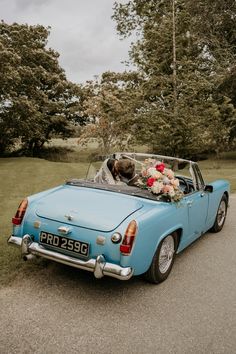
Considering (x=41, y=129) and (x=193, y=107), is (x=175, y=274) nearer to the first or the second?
(x=193, y=107)

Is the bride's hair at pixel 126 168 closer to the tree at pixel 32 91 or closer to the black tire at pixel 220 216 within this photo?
the black tire at pixel 220 216

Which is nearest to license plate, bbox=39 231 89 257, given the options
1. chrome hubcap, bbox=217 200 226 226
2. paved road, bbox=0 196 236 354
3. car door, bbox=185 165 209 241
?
paved road, bbox=0 196 236 354

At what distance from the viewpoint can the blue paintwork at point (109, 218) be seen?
3896 mm

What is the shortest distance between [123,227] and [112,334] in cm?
107

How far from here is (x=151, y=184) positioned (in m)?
4.79

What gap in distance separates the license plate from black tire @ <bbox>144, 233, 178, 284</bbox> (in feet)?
2.94

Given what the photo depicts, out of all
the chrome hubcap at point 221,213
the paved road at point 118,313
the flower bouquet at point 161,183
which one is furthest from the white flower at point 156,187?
the chrome hubcap at point 221,213

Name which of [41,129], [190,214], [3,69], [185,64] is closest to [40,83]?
[41,129]

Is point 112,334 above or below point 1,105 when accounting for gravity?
below

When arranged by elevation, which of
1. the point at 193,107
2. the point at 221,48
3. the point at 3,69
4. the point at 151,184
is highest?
the point at 221,48

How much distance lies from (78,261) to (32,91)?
997 inches

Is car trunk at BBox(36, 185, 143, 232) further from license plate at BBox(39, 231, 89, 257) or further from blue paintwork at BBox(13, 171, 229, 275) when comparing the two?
license plate at BBox(39, 231, 89, 257)

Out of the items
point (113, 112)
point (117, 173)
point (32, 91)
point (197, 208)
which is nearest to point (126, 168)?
point (117, 173)

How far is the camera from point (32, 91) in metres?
27.4
